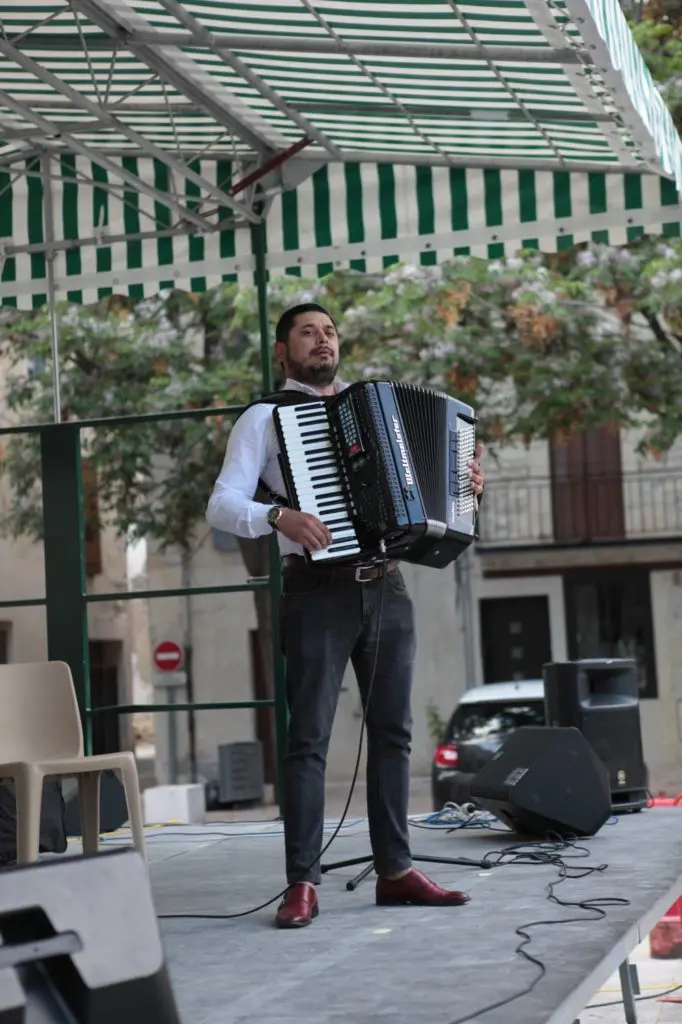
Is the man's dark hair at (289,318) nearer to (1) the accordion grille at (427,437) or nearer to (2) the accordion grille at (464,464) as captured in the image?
(1) the accordion grille at (427,437)

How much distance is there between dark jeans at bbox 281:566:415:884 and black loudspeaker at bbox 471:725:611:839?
1107 millimetres

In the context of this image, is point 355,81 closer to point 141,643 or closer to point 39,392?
point 39,392

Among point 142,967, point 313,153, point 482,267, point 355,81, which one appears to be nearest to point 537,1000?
point 142,967

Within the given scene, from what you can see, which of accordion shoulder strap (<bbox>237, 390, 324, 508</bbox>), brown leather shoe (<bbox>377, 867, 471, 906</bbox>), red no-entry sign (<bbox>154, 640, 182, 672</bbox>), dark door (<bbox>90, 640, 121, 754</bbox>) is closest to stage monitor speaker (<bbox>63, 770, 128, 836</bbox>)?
brown leather shoe (<bbox>377, 867, 471, 906</bbox>)

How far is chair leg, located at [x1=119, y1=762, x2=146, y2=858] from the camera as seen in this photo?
158 inches

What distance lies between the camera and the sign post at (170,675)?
585 inches

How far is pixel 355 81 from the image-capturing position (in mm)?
5602

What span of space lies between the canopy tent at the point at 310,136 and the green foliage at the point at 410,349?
509cm

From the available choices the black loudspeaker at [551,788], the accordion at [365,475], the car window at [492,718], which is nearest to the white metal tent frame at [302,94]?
the accordion at [365,475]

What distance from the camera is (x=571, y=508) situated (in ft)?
65.5

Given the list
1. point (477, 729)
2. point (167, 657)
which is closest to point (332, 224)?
point (477, 729)

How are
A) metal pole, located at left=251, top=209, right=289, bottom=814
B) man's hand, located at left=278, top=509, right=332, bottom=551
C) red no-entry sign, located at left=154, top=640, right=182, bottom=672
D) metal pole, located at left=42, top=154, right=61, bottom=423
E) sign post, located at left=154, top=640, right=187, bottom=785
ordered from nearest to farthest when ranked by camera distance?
man's hand, located at left=278, top=509, right=332, bottom=551 → metal pole, located at left=251, top=209, right=289, bottom=814 → metal pole, located at left=42, top=154, right=61, bottom=423 → red no-entry sign, located at left=154, top=640, right=182, bottom=672 → sign post, located at left=154, top=640, right=187, bottom=785

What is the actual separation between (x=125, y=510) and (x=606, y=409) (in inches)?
180

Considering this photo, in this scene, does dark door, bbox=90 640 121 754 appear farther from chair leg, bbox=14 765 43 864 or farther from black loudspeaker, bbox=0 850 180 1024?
black loudspeaker, bbox=0 850 180 1024
